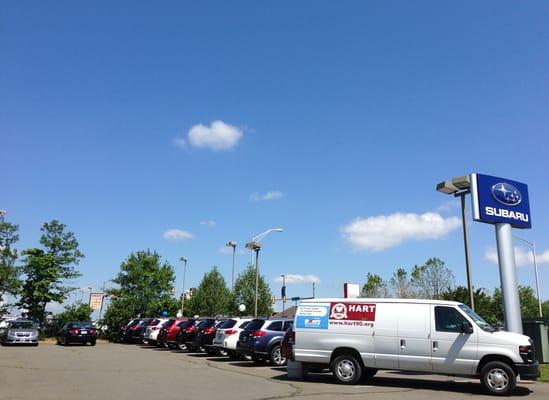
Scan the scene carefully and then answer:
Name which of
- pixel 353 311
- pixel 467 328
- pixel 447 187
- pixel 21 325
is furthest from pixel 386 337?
pixel 21 325

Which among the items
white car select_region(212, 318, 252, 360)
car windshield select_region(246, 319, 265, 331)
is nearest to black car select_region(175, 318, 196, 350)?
white car select_region(212, 318, 252, 360)

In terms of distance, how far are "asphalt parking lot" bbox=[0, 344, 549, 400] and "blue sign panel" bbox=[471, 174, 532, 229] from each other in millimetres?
5996

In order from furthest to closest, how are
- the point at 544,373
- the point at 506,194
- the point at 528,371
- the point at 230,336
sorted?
the point at 230,336 → the point at 506,194 → the point at 544,373 → the point at 528,371

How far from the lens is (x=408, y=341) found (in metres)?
12.7

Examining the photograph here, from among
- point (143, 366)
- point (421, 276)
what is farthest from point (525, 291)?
point (143, 366)

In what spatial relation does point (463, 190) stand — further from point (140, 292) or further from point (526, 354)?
point (140, 292)

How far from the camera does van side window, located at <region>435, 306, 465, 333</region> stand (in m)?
12.4

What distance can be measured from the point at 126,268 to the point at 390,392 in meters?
35.1

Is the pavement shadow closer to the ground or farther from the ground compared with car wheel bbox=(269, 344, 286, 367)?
closer to the ground

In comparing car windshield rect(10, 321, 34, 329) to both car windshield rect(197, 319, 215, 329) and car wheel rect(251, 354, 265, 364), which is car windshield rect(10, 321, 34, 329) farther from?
car wheel rect(251, 354, 265, 364)

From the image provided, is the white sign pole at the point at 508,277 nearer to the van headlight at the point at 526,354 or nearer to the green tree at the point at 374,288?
the van headlight at the point at 526,354

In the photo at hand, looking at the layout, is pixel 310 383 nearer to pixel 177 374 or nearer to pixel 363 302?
pixel 363 302

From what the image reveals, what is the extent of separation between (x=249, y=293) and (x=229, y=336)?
2631 cm

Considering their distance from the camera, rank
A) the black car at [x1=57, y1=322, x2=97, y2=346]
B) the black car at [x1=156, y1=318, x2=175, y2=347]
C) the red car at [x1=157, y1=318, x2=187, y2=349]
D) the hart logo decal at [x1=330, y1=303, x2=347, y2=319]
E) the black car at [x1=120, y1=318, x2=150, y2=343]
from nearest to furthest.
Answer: the hart logo decal at [x1=330, y1=303, x2=347, y2=319] → the red car at [x1=157, y1=318, x2=187, y2=349] → the black car at [x1=156, y1=318, x2=175, y2=347] → the black car at [x1=57, y1=322, x2=97, y2=346] → the black car at [x1=120, y1=318, x2=150, y2=343]
